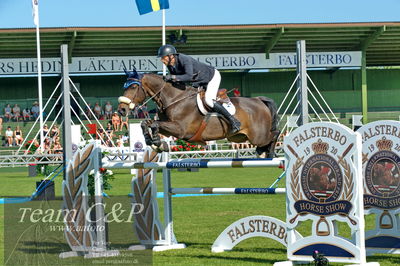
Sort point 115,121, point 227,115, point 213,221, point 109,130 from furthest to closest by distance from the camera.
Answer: point 115,121
point 109,130
point 213,221
point 227,115

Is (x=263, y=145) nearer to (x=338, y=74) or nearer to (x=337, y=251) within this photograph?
(x=337, y=251)

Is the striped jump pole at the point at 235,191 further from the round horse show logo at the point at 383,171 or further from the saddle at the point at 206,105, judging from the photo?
the saddle at the point at 206,105

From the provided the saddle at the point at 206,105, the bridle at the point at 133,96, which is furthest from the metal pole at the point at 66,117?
the saddle at the point at 206,105

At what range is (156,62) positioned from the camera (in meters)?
34.6

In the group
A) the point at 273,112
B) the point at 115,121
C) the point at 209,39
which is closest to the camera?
the point at 273,112

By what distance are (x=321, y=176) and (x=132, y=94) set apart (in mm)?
2615

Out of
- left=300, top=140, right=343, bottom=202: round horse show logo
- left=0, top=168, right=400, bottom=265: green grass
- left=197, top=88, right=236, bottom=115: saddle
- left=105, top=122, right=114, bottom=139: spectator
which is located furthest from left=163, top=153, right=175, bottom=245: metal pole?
left=105, top=122, right=114, bottom=139: spectator

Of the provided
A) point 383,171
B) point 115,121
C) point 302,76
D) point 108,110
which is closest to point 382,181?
point 383,171

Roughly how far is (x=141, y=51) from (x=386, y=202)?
28897mm

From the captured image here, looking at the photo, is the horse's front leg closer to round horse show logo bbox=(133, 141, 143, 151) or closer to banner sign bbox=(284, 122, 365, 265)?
banner sign bbox=(284, 122, 365, 265)

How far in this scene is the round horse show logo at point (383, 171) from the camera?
6.67 m

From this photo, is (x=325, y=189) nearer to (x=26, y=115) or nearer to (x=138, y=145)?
(x=138, y=145)

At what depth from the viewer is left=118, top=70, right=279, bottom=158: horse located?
7.84m

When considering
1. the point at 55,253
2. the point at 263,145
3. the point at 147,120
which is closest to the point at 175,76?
the point at 147,120
